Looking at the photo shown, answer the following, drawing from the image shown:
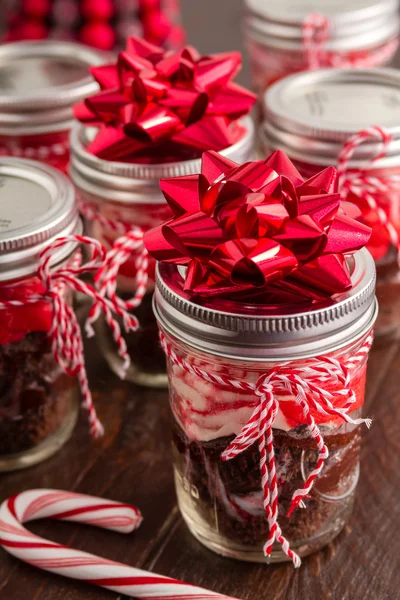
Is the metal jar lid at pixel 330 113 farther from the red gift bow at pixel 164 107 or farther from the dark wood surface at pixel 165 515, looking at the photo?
the dark wood surface at pixel 165 515

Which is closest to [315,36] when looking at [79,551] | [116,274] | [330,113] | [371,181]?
[330,113]

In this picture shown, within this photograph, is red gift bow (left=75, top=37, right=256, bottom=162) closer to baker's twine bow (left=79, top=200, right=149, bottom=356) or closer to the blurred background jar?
baker's twine bow (left=79, top=200, right=149, bottom=356)

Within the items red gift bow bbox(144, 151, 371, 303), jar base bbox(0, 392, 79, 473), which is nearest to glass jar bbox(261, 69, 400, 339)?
red gift bow bbox(144, 151, 371, 303)

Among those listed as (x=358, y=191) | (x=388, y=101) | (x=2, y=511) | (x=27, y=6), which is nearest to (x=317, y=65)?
(x=388, y=101)

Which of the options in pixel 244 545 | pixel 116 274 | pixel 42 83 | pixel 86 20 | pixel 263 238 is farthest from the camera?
pixel 86 20

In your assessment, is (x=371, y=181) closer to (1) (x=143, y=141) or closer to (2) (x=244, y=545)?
(1) (x=143, y=141)
